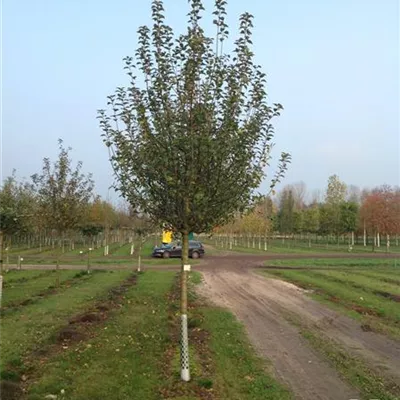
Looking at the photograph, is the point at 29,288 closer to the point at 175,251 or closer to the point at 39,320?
the point at 39,320

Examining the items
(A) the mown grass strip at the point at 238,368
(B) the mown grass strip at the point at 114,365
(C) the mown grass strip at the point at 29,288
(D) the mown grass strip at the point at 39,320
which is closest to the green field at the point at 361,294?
(A) the mown grass strip at the point at 238,368

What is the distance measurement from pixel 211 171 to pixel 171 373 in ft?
11.6

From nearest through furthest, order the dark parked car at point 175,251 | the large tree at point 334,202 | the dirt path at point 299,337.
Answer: the dirt path at point 299,337 < the dark parked car at point 175,251 < the large tree at point 334,202

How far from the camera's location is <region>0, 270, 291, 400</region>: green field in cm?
726

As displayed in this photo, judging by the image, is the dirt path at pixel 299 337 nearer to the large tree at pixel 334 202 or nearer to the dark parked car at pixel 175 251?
the dark parked car at pixel 175 251

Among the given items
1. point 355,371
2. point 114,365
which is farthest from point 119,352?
point 355,371

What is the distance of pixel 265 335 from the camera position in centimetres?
1190

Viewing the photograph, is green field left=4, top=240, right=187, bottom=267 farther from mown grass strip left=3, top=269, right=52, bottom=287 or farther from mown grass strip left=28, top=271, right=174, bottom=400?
mown grass strip left=28, top=271, right=174, bottom=400

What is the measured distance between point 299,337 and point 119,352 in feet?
15.3

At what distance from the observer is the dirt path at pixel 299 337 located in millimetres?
8038

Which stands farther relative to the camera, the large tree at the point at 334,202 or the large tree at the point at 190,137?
the large tree at the point at 334,202

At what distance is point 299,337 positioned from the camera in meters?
11.7

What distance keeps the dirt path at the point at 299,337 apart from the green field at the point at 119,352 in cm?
48

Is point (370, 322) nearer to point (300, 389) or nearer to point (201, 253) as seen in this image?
point (300, 389)
